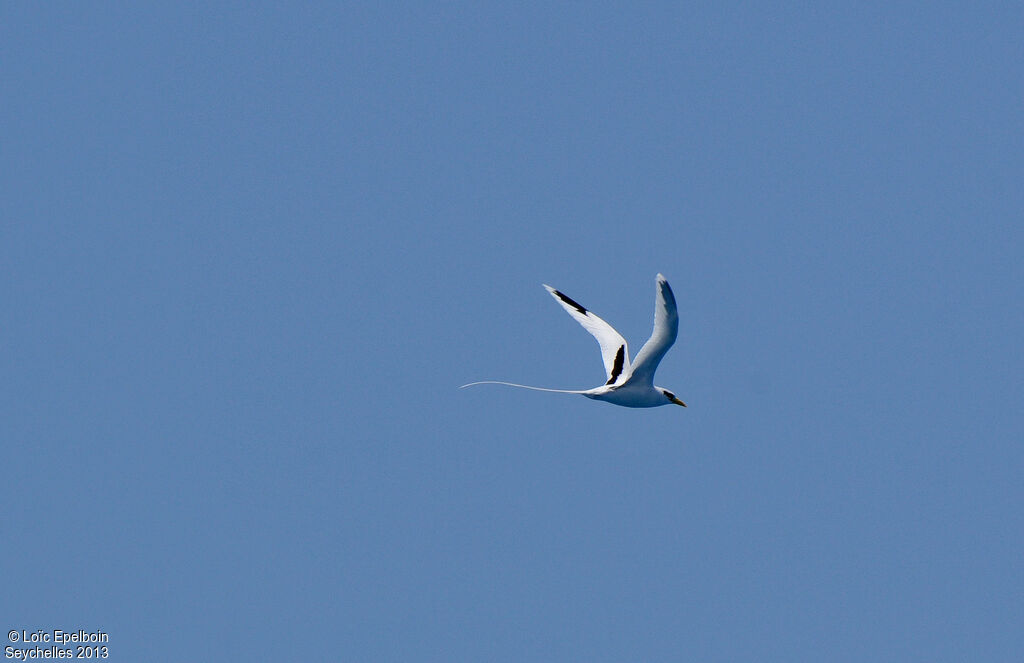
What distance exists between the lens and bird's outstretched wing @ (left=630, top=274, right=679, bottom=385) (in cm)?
3394

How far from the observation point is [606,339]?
42.7 m

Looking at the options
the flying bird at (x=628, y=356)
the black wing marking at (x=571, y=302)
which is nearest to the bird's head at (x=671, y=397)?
the flying bird at (x=628, y=356)

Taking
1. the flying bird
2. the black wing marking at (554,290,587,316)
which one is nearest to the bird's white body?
the flying bird

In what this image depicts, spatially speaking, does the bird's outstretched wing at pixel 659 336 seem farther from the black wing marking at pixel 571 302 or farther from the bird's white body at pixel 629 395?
the black wing marking at pixel 571 302

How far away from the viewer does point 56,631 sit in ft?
119

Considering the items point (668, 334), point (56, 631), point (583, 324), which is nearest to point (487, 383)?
point (668, 334)

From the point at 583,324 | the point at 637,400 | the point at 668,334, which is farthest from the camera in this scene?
the point at 583,324

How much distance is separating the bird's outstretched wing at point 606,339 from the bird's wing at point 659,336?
168 centimetres

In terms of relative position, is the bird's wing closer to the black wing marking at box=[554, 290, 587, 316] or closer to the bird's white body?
the bird's white body

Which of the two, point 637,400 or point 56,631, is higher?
point 637,400

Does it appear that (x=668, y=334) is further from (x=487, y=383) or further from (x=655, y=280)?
(x=487, y=383)

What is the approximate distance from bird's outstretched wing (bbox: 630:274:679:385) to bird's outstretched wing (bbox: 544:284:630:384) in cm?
170

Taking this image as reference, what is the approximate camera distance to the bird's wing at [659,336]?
33938 mm

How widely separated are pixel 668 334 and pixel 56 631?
59.5ft
